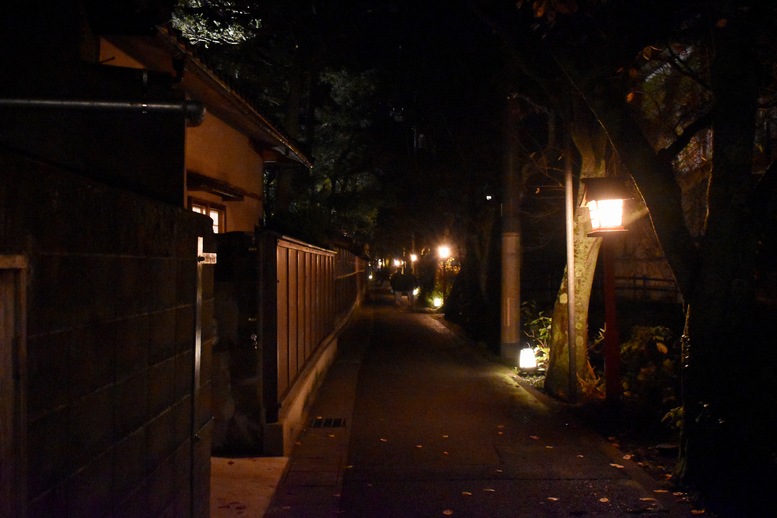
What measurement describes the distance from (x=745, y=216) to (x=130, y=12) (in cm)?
697

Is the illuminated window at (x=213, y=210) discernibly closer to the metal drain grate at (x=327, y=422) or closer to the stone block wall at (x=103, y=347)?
the metal drain grate at (x=327, y=422)

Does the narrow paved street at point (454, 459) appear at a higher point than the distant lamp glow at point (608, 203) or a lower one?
lower

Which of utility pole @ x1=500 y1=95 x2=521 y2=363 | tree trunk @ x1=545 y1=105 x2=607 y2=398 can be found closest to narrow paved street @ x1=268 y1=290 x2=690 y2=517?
tree trunk @ x1=545 y1=105 x2=607 y2=398

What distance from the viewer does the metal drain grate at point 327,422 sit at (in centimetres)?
1057

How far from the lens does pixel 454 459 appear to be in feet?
28.6

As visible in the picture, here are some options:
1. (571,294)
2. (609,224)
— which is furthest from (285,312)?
(571,294)

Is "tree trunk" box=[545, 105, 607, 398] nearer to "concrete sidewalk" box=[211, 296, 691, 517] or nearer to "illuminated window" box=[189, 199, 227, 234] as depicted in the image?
"concrete sidewalk" box=[211, 296, 691, 517]

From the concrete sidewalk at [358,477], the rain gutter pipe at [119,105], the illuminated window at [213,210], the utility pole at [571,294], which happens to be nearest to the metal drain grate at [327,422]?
the concrete sidewalk at [358,477]

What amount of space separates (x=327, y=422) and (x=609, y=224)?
18.6 feet

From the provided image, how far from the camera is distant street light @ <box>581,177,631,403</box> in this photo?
10.8m

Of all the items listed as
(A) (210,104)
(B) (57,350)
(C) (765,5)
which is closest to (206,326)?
(B) (57,350)

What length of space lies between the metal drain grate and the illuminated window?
3.73m

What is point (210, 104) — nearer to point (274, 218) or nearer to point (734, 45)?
point (274, 218)

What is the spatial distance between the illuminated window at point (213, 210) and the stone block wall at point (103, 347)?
20.3 feet
